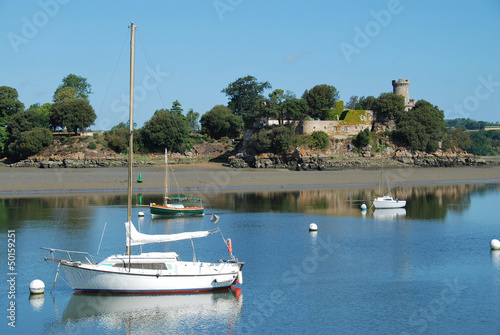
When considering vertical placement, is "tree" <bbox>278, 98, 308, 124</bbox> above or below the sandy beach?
above

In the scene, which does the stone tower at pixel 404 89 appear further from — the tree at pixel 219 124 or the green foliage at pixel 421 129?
the tree at pixel 219 124

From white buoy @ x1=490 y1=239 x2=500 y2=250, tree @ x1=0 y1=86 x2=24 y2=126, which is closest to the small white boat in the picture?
white buoy @ x1=490 y1=239 x2=500 y2=250

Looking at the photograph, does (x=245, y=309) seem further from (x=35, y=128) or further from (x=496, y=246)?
(x=35, y=128)

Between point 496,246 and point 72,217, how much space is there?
29291mm

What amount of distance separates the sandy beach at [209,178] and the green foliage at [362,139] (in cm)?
788

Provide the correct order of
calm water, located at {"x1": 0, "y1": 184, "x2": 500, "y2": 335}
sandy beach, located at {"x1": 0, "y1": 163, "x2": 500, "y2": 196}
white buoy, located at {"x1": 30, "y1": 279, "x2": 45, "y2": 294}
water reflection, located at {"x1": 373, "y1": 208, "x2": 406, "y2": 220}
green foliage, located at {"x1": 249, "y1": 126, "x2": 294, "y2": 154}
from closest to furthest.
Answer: calm water, located at {"x1": 0, "y1": 184, "x2": 500, "y2": 335}
white buoy, located at {"x1": 30, "y1": 279, "x2": 45, "y2": 294}
water reflection, located at {"x1": 373, "y1": 208, "x2": 406, "y2": 220}
sandy beach, located at {"x1": 0, "y1": 163, "x2": 500, "y2": 196}
green foliage, located at {"x1": 249, "y1": 126, "x2": 294, "y2": 154}

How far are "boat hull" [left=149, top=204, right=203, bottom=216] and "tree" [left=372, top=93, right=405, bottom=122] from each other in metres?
57.8

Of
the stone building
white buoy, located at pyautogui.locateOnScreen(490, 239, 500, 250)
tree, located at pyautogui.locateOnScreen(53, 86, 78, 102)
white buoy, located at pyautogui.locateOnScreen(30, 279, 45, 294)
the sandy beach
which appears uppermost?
tree, located at pyautogui.locateOnScreen(53, 86, 78, 102)

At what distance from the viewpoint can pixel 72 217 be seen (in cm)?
4253

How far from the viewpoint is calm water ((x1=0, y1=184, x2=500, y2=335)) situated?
21.0 meters

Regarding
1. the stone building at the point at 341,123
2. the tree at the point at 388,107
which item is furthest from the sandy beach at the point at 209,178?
the tree at the point at 388,107

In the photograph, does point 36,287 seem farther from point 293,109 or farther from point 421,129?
point 421,129

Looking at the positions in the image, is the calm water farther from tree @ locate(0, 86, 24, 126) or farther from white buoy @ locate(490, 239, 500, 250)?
tree @ locate(0, 86, 24, 126)

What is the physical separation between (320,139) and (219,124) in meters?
23.1
